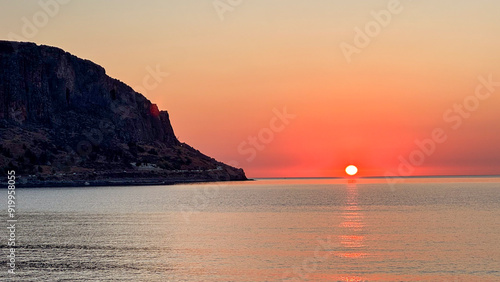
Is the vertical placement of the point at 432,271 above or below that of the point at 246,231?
below

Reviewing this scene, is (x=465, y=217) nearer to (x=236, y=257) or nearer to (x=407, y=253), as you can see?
(x=407, y=253)

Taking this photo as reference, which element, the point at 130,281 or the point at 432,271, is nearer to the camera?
the point at 130,281

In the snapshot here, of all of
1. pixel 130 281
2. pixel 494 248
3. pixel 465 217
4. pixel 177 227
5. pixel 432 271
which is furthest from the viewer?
pixel 465 217

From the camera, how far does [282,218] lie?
325ft

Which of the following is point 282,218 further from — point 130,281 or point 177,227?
point 130,281

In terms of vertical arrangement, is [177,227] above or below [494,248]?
above

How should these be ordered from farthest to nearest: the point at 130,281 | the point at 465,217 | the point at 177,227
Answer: the point at 465,217, the point at 177,227, the point at 130,281

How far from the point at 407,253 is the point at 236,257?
1585 cm

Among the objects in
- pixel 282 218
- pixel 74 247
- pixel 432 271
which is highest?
pixel 282 218

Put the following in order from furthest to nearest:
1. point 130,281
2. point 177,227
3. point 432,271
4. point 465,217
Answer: point 465,217 → point 177,227 → point 432,271 → point 130,281

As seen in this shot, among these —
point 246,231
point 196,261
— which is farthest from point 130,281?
point 246,231

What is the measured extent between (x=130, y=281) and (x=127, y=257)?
10.6 metres

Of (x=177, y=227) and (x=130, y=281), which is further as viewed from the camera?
(x=177, y=227)

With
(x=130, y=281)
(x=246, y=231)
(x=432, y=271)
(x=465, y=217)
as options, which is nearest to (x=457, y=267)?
(x=432, y=271)
